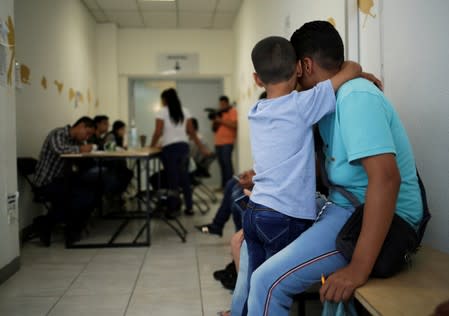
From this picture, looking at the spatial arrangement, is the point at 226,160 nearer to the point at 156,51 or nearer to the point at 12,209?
the point at 156,51

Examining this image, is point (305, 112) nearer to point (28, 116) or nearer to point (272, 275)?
point (272, 275)

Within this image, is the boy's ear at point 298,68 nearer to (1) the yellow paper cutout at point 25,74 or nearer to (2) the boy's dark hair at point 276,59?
(2) the boy's dark hair at point 276,59

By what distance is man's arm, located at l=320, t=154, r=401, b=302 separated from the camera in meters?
1.08

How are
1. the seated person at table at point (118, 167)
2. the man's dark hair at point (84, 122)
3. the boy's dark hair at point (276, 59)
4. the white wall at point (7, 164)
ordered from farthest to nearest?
the seated person at table at point (118, 167)
the man's dark hair at point (84, 122)
the white wall at point (7, 164)
the boy's dark hair at point (276, 59)

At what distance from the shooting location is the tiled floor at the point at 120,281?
7.29 ft

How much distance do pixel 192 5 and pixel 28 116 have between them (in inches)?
Result: 130

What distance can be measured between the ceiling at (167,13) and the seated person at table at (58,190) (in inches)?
132

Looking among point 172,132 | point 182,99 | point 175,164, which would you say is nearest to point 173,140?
point 172,132

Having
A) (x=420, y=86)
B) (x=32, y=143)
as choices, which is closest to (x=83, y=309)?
(x=420, y=86)

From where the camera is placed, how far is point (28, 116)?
13.7 feet

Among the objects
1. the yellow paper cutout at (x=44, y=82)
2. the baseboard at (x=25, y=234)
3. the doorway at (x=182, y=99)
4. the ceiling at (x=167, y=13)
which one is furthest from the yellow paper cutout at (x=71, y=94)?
the doorway at (x=182, y=99)

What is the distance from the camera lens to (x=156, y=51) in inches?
303

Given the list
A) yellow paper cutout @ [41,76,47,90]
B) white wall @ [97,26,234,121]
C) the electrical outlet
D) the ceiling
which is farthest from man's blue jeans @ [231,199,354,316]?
white wall @ [97,26,234,121]

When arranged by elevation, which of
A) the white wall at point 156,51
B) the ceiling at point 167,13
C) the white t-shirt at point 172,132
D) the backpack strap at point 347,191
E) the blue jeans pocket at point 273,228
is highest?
the ceiling at point 167,13
